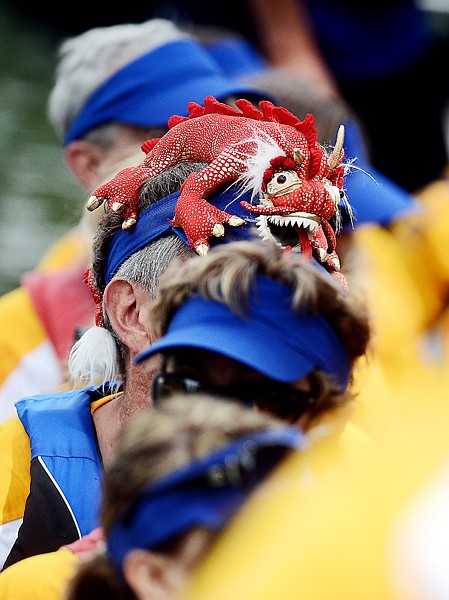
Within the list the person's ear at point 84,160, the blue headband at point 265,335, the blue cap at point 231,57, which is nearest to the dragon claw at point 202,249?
the blue headband at point 265,335

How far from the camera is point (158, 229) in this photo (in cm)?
171

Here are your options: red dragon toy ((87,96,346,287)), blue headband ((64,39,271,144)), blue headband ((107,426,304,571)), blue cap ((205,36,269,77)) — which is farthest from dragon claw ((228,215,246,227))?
blue cap ((205,36,269,77))

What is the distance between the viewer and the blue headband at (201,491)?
0.90 metres

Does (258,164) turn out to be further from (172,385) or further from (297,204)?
(172,385)

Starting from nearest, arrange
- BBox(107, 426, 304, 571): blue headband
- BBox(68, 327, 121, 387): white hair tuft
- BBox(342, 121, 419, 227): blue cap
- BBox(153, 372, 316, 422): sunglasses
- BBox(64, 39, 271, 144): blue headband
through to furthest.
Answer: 1. BBox(107, 426, 304, 571): blue headband
2. BBox(153, 372, 316, 422): sunglasses
3. BBox(68, 327, 121, 387): white hair tuft
4. BBox(342, 121, 419, 227): blue cap
5. BBox(64, 39, 271, 144): blue headband

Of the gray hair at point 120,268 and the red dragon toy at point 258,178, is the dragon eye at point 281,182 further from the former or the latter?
the gray hair at point 120,268

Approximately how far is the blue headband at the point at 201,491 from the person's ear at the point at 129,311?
75 cm

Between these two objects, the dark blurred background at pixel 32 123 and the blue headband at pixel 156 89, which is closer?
the blue headband at pixel 156 89

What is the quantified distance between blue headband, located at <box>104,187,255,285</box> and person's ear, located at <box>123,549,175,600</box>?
0.75m

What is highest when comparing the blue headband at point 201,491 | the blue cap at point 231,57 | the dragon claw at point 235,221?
the blue headband at point 201,491

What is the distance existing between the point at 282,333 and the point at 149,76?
174 cm

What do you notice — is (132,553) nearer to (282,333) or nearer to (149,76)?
(282,333)

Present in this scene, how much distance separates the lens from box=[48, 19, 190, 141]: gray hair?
10.1 feet

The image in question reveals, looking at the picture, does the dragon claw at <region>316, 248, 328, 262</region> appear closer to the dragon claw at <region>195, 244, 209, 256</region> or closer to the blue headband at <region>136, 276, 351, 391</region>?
the dragon claw at <region>195, 244, 209, 256</region>
